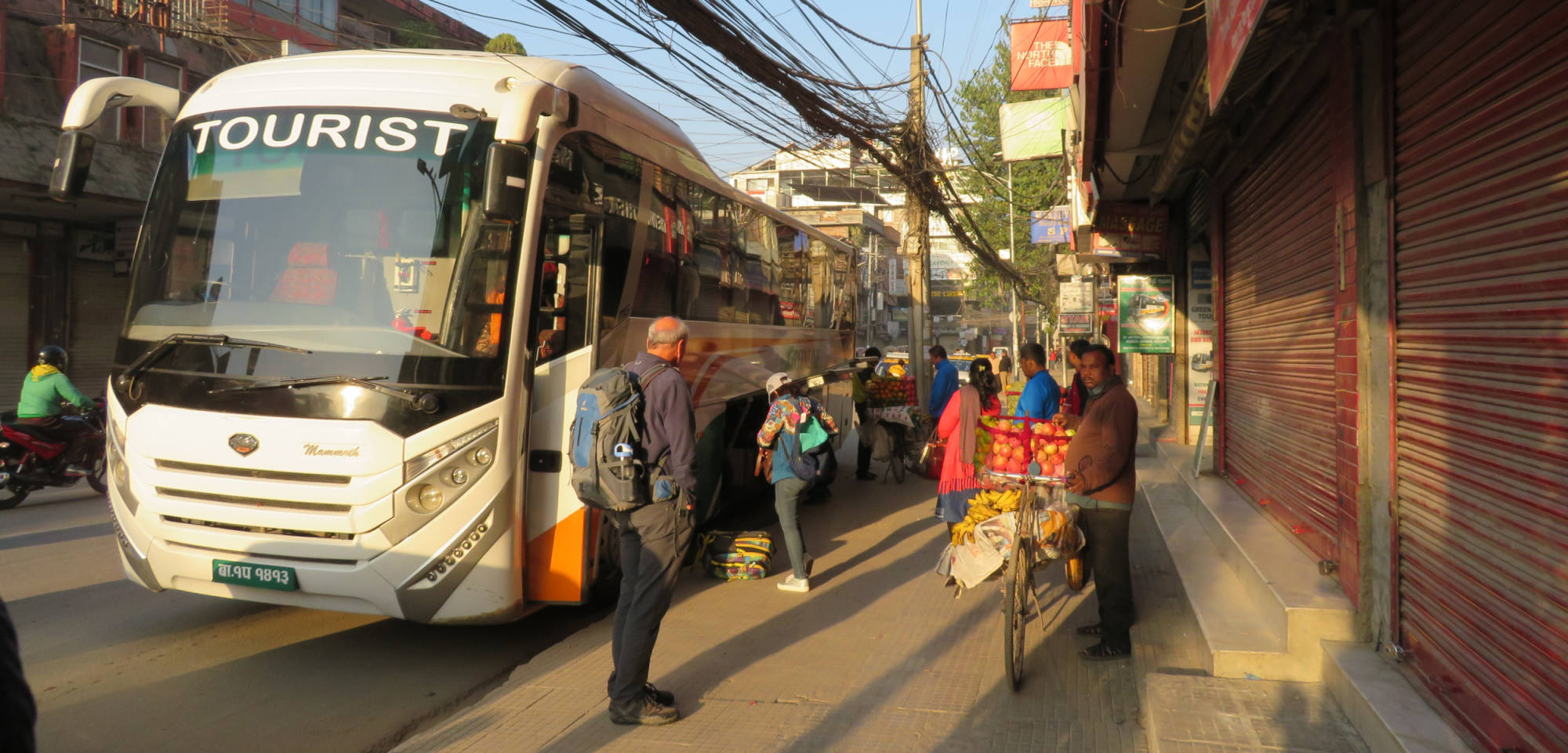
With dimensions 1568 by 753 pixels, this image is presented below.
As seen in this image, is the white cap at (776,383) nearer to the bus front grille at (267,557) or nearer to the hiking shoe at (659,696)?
the hiking shoe at (659,696)

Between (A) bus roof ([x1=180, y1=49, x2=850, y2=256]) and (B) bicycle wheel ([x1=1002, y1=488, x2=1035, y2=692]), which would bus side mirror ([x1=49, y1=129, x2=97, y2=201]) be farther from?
(B) bicycle wheel ([x1=1002, y1=488, x2=1035, y2=692])

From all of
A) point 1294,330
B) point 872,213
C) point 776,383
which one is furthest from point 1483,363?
point 872,213

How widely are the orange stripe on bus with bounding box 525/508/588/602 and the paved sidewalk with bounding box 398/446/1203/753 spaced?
389mm

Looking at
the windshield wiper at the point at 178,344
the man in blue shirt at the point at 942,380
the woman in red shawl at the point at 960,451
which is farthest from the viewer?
the man in blue shirt at the point at 942,380

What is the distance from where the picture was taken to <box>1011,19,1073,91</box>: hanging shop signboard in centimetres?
1231

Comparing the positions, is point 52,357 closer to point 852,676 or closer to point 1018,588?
point 852,676

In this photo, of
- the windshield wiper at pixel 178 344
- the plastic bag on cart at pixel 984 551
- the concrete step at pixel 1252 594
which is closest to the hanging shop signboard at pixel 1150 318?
the concrete step at pixel 1252 594

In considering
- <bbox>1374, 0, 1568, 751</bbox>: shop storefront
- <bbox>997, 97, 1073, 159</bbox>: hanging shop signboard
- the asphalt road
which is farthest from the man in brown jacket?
<bbox>997, 97, 1073, 159</bbox>: hanging shop signboard

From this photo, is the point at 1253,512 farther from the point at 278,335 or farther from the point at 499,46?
the point at 499,46

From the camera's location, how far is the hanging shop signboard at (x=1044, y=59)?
12.3 meters

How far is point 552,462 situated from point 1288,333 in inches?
183

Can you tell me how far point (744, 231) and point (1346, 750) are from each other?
Answer: 24.0 feet

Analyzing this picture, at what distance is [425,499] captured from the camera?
5.19 m

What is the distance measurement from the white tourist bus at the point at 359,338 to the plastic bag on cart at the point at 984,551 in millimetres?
2116
